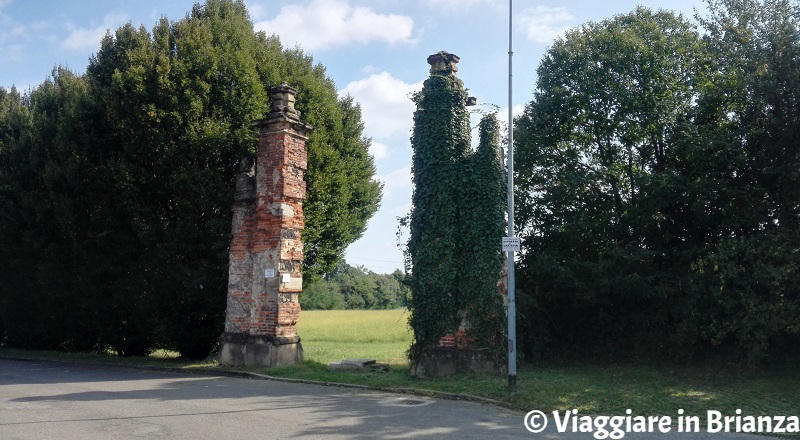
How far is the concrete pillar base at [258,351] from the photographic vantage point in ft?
48.5

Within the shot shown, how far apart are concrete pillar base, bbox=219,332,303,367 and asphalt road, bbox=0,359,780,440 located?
3.63ft

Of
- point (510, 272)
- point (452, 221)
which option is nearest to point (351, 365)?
point (452, 221)

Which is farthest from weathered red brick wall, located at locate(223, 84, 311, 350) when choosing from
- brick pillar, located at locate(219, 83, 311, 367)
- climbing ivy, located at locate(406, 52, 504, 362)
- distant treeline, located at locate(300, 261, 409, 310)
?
distant treeline, located at locate(300, 261, 409, 310)

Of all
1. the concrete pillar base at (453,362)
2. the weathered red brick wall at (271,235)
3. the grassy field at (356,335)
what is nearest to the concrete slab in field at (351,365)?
the weathered red brick wall at (271,235)

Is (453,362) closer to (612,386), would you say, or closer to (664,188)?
(612,386)

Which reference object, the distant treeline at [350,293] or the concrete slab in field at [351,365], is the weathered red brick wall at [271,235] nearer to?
the concrete slab in field at [351,365]

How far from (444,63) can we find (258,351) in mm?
7866

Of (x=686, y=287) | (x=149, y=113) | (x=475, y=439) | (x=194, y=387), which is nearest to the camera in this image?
(x=475, y=439)

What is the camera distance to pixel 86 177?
1772 centimetres

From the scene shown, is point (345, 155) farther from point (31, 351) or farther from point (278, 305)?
point (31, 351)

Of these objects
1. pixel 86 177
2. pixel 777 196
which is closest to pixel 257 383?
pixel 86 177

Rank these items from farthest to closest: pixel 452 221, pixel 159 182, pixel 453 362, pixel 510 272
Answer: pixel 159 182 < pixel 452 221 < pixel 453 362 < pixel 510 272

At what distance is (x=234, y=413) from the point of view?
10.0 m

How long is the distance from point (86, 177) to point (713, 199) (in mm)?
16011
